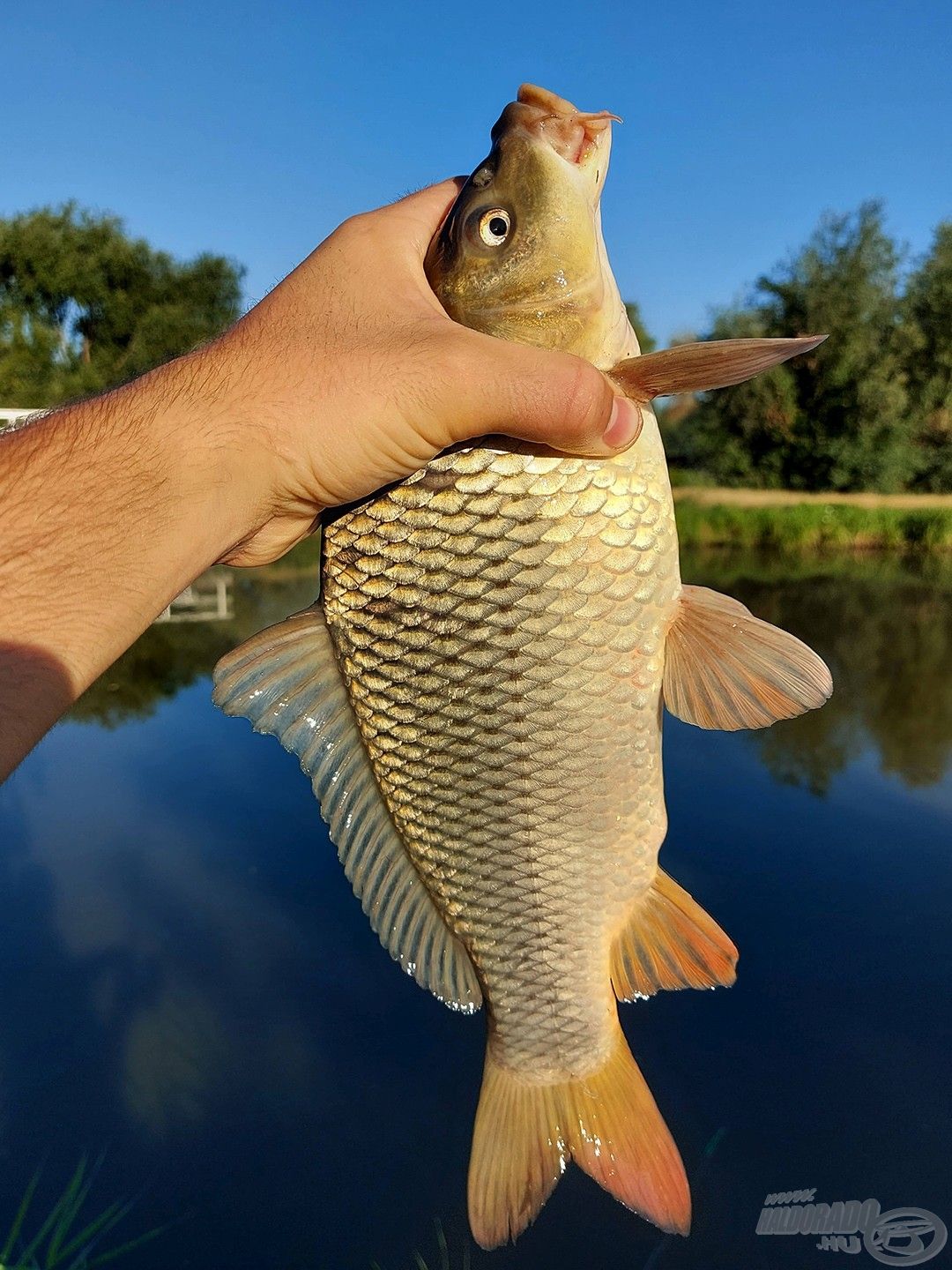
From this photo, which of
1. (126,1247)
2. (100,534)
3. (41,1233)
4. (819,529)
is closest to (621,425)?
(100,534)

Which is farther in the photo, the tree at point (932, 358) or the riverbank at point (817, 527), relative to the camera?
the tree at point (932, 358)

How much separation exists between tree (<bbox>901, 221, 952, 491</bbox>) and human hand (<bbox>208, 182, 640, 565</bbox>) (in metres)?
20.6

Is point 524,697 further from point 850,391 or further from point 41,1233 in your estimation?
point 850,391

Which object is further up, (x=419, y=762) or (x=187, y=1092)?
(x=419, y=762)

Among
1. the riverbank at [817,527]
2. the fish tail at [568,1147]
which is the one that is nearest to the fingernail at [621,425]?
the fish tail at [568,1147]

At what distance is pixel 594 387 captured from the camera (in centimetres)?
120

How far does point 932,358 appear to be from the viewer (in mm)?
20938

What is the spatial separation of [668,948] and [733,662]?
501 mm

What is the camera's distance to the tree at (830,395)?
65.5ft

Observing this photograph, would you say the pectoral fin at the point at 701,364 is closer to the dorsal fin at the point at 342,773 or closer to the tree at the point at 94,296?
the dorsal fin at the point at 342,773

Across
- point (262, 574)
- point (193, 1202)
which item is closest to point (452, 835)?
point (193, 1202)

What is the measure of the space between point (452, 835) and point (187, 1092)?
2.51 m

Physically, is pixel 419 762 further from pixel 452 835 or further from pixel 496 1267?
pixel 496 1267

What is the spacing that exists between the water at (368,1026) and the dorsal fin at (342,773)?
1682 mm
